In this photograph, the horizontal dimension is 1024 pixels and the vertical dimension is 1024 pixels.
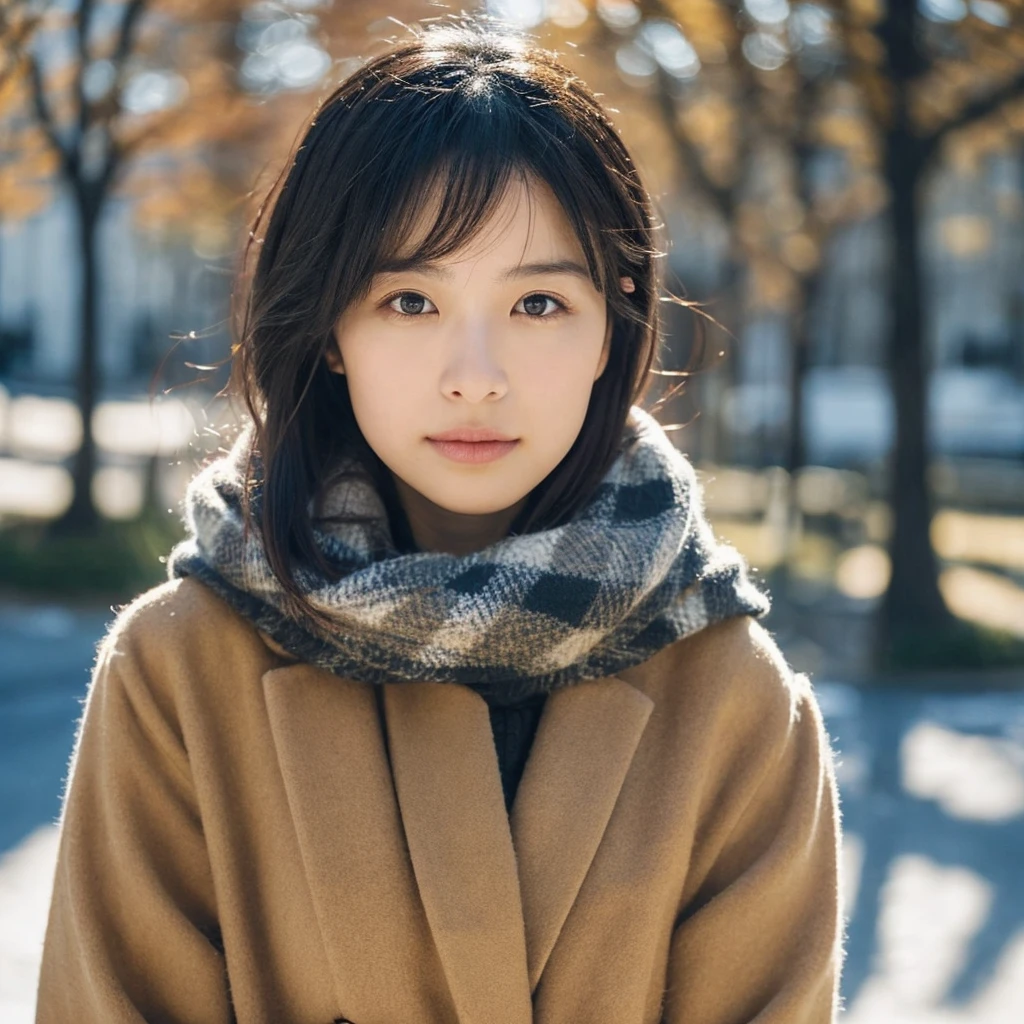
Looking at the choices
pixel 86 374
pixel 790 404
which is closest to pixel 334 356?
pixel 86 374

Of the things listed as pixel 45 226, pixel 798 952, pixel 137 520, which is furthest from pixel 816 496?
pixel 45 226

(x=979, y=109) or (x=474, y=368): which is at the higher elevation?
(x=979, y=109)

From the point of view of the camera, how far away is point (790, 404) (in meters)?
13.5

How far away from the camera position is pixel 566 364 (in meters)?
1.68

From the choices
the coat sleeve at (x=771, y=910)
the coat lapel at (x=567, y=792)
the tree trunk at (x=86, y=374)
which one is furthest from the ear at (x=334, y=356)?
the tree trunk at (x=86, y=374)

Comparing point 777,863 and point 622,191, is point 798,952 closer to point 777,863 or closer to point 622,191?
point 777,863

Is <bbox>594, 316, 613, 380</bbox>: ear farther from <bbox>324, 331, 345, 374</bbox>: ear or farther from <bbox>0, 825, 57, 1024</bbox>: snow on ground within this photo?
<bbox>0, 825, 57, 1024</bbox>: snow on ground

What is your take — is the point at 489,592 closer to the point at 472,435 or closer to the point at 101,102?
the point at 472,435

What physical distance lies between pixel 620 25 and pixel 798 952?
752 centimetres

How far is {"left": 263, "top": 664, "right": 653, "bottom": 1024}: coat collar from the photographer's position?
64.7 inches

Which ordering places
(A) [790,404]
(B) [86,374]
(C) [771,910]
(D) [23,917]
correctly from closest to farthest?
→ (C) [771,910] → (D) [23,917] → (B) [86,374] → (A) [790,404]

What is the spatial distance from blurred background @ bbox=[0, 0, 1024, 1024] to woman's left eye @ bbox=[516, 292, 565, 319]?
1.49 feet

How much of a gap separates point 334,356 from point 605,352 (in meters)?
0.36

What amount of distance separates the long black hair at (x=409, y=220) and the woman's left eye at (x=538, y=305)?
0.06m
